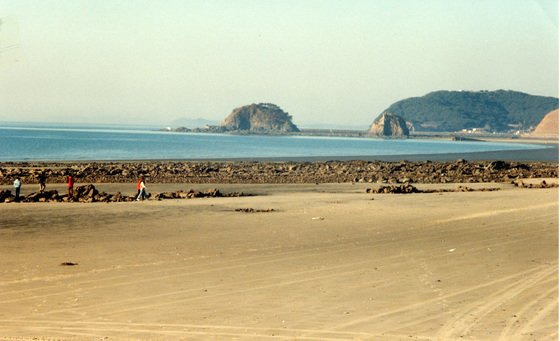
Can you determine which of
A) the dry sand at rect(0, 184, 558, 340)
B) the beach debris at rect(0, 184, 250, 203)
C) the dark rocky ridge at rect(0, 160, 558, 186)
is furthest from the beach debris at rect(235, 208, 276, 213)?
the dark rocky ridge at rect(0, 160, 558, 186)

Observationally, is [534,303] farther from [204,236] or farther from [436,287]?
[204,236]

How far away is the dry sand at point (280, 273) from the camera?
10648 millimetres

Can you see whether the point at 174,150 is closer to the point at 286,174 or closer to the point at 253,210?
the point at 286,174

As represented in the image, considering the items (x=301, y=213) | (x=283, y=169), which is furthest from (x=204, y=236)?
(x=283, y=169)

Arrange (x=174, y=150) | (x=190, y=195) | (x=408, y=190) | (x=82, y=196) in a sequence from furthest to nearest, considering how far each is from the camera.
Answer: (x=174, y=150) < (x=408, y=190) < (x=190, y=195) < (x=82, y=196)

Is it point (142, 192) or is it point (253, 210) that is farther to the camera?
point (142, 192)

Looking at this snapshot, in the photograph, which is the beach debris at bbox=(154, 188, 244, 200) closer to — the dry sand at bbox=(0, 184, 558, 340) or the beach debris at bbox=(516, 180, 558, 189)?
the dry sand at bbox=(0, 184, 558, 340)

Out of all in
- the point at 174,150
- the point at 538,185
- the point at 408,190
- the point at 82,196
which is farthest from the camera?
the point at 174,150

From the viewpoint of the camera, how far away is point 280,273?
46.3ft

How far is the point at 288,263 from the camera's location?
595 inches

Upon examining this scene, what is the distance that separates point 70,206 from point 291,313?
15.0 m

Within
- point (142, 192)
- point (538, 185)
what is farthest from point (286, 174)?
point (142, 192)

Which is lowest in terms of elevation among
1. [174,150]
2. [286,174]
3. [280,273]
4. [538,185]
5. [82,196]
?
[174,150]

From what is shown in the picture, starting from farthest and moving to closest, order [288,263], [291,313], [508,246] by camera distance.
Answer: [508,246] < [288,263] < [291,313]
